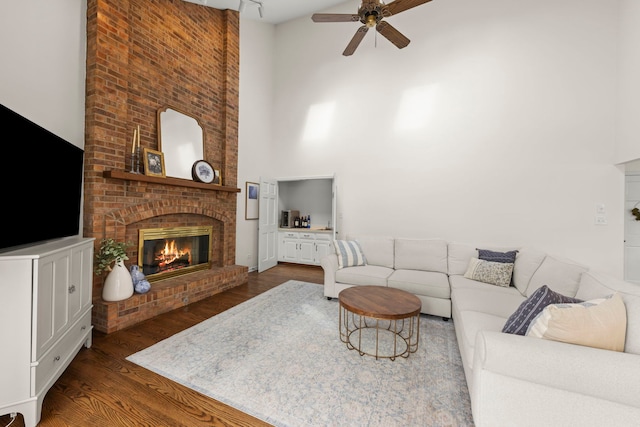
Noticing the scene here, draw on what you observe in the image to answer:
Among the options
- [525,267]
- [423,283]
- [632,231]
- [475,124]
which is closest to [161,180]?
[423,283]

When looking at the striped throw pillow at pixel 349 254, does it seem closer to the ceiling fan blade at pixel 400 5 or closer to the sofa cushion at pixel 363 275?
the sofa cushion at pixel 363 275

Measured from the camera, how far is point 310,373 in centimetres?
195

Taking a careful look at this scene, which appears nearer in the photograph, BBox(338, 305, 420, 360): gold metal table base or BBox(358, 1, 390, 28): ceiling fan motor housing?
BBox(338, 305, 420, 360): gold metal table base

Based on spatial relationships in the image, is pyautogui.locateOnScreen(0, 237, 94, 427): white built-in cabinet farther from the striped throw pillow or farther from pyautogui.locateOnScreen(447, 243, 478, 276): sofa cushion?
pyautogui.locateOnScreen(447, 243, 478, 276): sofa cushion

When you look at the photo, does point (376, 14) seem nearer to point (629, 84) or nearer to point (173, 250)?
point (629, 84)

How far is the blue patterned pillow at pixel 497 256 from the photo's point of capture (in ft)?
9.84

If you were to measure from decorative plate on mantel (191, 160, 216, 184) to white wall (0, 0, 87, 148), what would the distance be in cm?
132

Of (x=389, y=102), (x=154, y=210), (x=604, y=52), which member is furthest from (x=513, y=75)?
(x=154, y=210)

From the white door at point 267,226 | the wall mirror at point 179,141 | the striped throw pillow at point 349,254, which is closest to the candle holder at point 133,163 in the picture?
the wall mirror at point 179,141

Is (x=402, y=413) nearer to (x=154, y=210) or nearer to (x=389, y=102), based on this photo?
(x=154, y=210)

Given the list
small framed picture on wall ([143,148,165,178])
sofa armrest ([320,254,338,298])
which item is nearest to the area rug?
sofa armrest ([320,254,338,298])

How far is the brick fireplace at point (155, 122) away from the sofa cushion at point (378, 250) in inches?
80.1

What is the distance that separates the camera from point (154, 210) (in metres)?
3.29

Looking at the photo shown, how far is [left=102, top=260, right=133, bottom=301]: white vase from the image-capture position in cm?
271
